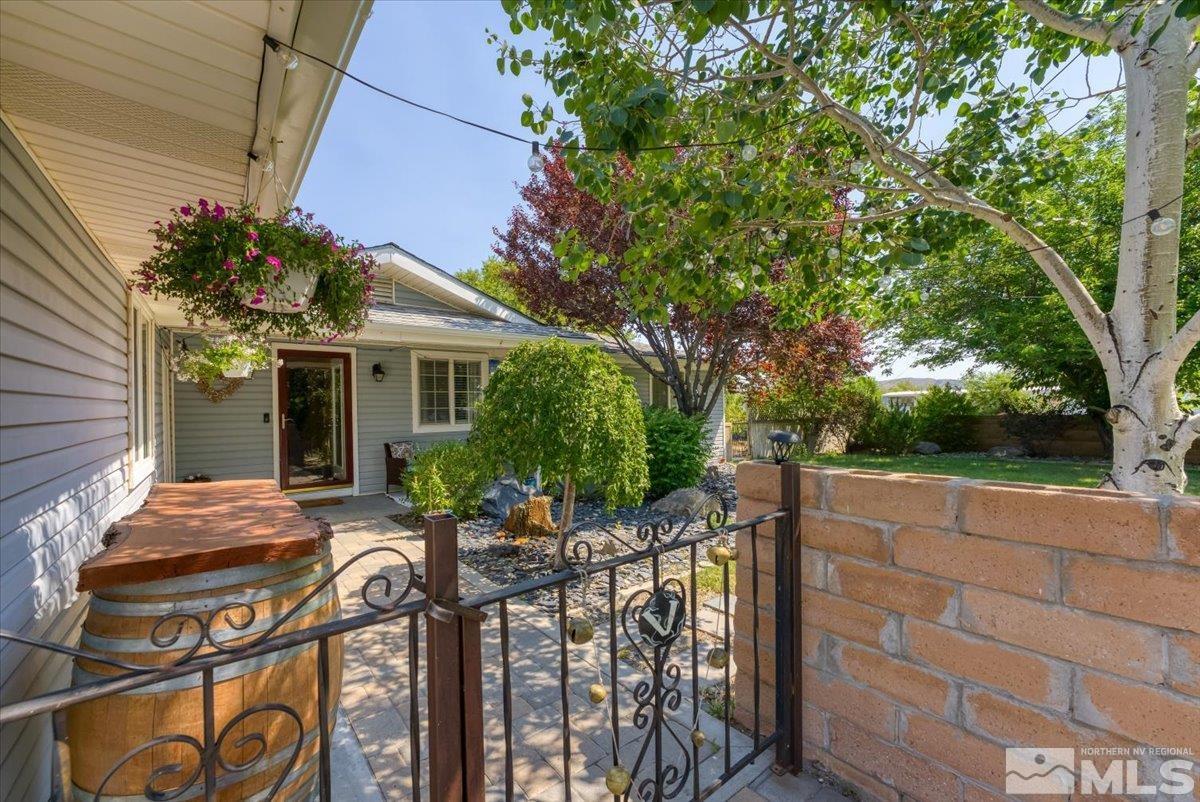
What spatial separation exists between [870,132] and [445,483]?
513 centimetres

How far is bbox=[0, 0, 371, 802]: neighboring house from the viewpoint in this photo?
4.65 feet

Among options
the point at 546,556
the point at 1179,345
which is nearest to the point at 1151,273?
the point at 1179,345

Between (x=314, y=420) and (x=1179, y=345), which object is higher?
(x=1179, y=345)

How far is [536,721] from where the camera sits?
232 centimetres

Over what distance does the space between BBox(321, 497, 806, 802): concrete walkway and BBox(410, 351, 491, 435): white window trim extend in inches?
187

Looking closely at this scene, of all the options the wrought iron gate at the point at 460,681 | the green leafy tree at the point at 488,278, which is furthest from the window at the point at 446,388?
the green leafy tree at the point at 488,278

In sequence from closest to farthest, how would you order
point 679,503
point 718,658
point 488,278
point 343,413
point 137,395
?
1. point 718,658
2. point 137,395
3. point 679,503
4. point 343,413
5. point 488,278

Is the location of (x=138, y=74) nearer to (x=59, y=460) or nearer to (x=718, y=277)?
(x=59, y=460)

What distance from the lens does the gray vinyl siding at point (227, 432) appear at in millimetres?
6586

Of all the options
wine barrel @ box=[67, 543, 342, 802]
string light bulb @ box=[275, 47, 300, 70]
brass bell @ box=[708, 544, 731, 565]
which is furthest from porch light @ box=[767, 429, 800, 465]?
string light bulb @ box=[275, 47, 300, 70]

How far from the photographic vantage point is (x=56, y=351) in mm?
2254

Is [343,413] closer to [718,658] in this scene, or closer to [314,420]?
[314,420]

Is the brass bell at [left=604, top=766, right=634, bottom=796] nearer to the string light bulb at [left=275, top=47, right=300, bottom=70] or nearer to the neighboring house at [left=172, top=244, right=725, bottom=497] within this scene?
the string light bulb at [left=275, top=47, right=300, bottom=70]

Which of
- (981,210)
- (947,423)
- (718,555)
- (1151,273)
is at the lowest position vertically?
(947,423)
